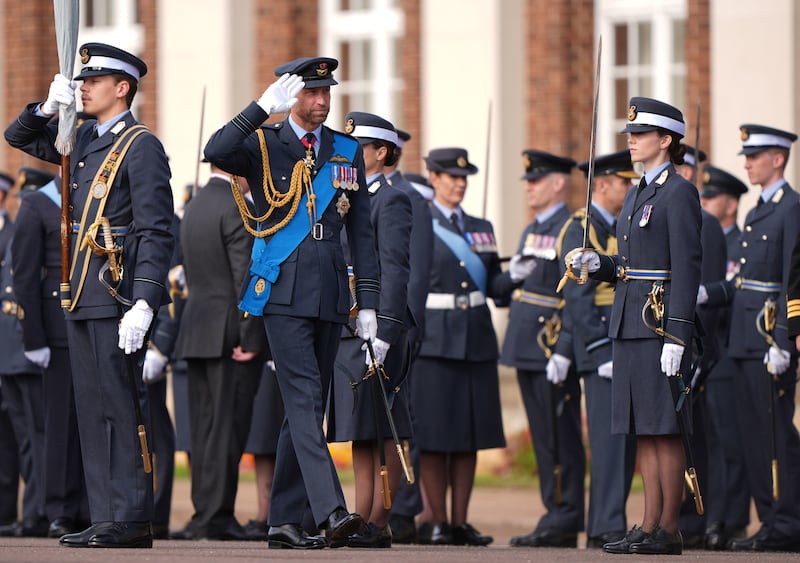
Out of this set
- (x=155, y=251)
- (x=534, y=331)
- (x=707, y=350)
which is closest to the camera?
(x=155, y=251)

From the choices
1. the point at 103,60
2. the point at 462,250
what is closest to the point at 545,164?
the point at 462,250

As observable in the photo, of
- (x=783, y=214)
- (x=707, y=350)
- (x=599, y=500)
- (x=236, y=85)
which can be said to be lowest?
(x=599, y=500)

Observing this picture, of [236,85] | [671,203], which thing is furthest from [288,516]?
[236,85]

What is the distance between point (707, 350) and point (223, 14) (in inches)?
278

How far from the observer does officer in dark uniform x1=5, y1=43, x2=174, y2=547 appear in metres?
8.37

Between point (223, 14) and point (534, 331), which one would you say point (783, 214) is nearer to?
point (534, 331)

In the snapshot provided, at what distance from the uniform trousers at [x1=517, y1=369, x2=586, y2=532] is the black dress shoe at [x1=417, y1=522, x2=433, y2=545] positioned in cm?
63

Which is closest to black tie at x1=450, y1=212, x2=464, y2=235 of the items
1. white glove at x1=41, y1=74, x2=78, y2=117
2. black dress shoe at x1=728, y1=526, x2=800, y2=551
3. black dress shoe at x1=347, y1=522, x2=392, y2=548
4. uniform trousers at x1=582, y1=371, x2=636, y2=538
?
uniform trousers at x1=582, y1=371, x2=636, y2=538

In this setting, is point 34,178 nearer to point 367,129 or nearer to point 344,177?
point 367,129

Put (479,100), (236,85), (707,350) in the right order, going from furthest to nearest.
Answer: (236,85)
(479,100)
(707,350)

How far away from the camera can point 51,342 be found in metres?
10.5

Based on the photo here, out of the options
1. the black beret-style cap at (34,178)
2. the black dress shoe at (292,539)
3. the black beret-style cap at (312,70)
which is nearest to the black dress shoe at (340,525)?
the black dress shoe at (292,539)

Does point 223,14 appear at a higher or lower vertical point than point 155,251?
higher

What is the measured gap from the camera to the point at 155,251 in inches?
329
